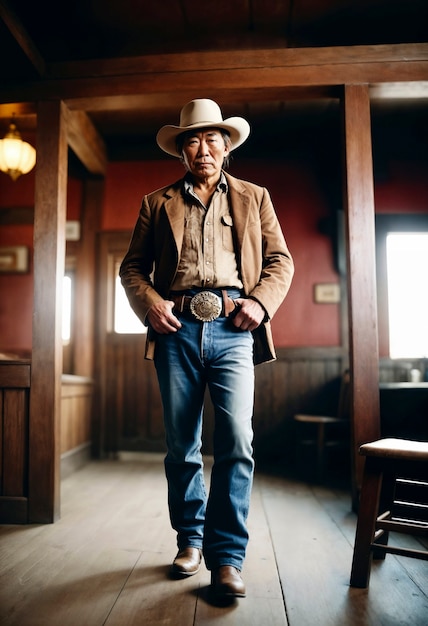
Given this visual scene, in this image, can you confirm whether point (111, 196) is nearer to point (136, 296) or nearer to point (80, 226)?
point (80, 226)

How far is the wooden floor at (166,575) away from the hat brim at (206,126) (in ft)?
5.71

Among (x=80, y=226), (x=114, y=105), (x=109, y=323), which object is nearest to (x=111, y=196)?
(x=80, y=226)

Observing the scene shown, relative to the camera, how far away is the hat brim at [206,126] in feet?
6.63

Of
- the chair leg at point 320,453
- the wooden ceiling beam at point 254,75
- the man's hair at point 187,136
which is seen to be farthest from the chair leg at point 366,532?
the wooden ceiling beam at point 254,75

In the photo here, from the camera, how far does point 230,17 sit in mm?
3244

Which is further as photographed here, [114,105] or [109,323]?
[109,323]

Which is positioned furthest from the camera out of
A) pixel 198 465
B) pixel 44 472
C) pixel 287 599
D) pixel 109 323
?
pixel 109 323

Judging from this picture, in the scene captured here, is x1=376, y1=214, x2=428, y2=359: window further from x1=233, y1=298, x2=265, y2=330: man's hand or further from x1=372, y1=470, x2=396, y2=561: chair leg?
x1=233, y1=298, x2=265, y2=330: man's hand

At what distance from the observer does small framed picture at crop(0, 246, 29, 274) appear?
498 centimetres

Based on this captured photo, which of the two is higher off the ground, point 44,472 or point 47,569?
point 44,472

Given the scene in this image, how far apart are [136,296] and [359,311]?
1.46 meters

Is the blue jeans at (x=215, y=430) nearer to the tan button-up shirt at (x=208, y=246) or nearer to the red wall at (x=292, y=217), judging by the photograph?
the tan button-up shirt at (x=208, y=246)

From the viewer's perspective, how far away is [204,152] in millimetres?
2010

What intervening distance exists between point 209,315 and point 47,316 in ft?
4.72
